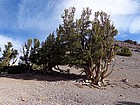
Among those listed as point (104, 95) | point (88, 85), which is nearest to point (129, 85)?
point (88, 85)

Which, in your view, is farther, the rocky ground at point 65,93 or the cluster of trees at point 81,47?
the cluster of trees at point 81,47

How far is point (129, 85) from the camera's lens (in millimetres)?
18703

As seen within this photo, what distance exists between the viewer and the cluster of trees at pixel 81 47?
18.5 m

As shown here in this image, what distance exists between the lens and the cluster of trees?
60.8ft

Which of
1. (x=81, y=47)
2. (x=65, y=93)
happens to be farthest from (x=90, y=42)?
(x=65, y=93)

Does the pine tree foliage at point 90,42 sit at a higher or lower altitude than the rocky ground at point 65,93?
higher

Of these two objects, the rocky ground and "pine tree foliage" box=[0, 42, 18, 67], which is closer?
the rocky ground

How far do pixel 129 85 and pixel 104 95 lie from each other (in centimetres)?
430

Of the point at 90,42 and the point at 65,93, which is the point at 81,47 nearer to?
the point at 90,42

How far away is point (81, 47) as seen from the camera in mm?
18672

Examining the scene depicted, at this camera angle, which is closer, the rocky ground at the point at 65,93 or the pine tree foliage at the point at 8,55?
the rocky ground at the point at 65,93

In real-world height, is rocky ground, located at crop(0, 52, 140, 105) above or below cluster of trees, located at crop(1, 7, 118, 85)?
below

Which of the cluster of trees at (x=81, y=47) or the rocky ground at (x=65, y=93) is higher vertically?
the cluster of trees at (x=81, y=47)

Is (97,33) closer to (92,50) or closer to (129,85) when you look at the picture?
(92,50)
